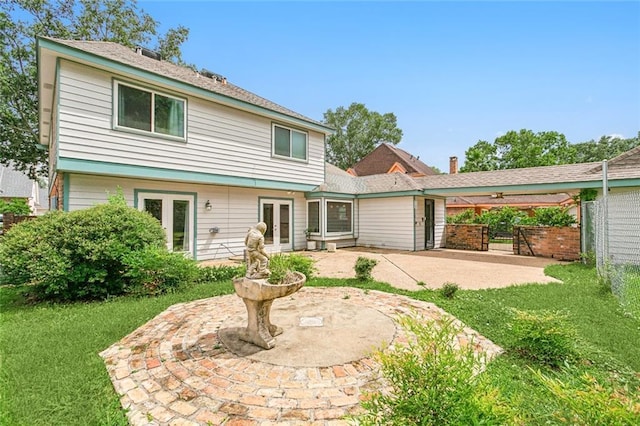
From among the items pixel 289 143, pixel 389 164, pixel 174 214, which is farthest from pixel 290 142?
pixel 389 164

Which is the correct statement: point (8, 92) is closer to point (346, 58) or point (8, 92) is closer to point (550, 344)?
point (346, 58)

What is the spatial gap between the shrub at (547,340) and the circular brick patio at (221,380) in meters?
0.37

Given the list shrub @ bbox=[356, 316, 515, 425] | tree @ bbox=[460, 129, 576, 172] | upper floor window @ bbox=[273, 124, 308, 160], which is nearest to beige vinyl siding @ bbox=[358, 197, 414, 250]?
upper floor window @ bbox=[273, 124, 308, 160]

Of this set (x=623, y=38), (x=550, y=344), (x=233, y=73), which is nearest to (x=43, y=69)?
(x=233, y=73)

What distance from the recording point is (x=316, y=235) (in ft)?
40.2

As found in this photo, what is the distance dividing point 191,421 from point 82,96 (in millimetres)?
7942

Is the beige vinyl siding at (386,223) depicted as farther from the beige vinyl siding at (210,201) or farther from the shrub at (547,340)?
the shrub at (547,340)

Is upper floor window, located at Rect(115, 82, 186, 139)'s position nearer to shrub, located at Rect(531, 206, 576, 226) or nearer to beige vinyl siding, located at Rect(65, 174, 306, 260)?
beige vinyl siding, located at Rect(65, 174, 306, 260)

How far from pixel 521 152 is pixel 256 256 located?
39.7 metres

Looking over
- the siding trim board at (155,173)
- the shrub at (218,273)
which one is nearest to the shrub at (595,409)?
the shrub at (218,273)

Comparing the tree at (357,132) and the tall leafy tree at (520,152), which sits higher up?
the tree at (357,132)

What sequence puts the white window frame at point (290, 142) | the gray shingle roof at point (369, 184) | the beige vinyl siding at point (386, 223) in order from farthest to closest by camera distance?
the gray shingle roof at point (369, 184)
the beige vinyl siding at point (386, 223)
the white window frame at point (290, 142)

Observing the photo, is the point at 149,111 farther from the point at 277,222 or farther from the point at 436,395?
the point at 436,395

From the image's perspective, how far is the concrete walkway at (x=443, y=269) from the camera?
689 centimetres
